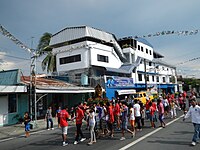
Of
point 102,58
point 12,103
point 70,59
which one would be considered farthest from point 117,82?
point 12,103

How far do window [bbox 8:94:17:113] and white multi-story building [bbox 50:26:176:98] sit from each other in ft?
30.6

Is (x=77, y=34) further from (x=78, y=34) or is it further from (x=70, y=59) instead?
(x=70, y=59)

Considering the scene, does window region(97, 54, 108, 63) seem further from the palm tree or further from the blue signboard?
the palm tree

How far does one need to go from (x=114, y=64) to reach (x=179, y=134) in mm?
24448

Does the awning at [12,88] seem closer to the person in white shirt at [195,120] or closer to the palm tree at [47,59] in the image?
the person in white shirt at [195,120]

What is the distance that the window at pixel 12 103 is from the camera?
17.8 meters

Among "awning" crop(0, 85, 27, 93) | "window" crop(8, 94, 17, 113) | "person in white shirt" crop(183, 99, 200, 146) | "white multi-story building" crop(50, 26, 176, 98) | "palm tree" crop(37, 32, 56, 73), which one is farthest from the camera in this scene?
"palm tree" crop(37, 32, 56, 73)

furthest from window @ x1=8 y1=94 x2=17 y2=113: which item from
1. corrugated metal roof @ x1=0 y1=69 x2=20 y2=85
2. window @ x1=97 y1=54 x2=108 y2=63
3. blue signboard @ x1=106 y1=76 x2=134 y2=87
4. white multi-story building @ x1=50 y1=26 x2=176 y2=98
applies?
window @ x1=97 y1=54 x2=108 y2=63

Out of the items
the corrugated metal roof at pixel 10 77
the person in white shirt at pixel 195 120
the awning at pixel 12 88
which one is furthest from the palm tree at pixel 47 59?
the person in white shirt at pixel 195 120

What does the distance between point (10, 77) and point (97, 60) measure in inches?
569

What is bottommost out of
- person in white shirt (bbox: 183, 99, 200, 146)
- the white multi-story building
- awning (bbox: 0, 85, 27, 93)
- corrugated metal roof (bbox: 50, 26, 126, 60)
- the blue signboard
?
person in white shirt (bbox: 183, 99, 200, 146)

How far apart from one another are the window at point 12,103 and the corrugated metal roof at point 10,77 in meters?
1.19

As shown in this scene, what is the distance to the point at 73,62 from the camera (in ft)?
101

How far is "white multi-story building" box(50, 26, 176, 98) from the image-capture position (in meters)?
28.5
